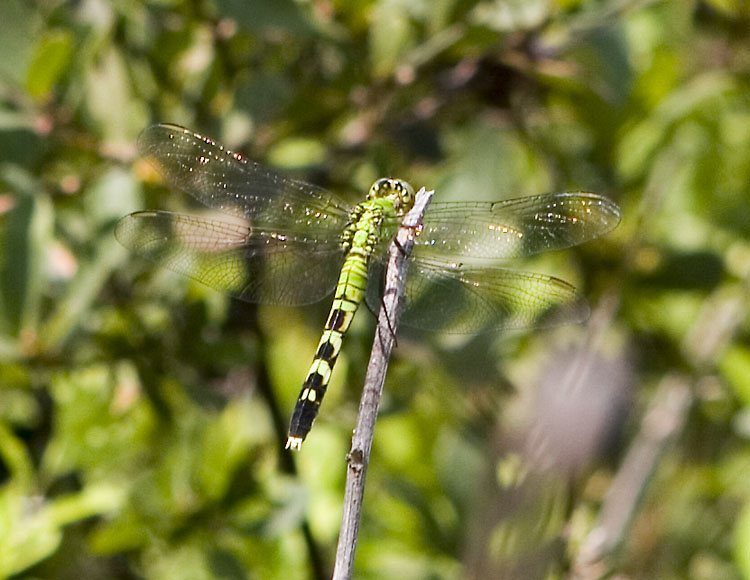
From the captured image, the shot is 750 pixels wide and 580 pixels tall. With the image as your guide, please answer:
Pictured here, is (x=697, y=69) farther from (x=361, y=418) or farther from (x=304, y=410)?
(x=361, y=418)

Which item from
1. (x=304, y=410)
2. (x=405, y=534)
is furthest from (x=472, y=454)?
(x=304, y=410)

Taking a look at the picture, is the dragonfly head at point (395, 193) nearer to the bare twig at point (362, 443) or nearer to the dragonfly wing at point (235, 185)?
the dragonfly wing at point (235, 185)

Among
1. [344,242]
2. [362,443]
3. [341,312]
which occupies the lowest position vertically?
[362,443]

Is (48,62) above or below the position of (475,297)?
above

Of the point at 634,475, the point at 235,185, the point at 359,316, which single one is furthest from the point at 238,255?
the point at 634,475

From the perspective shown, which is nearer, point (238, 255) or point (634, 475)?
point (238, 255)

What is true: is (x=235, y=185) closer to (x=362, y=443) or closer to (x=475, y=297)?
(x=475, y=297)

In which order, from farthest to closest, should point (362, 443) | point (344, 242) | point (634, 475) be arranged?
point (634, 475), point (344, 242), point (362, 443)
